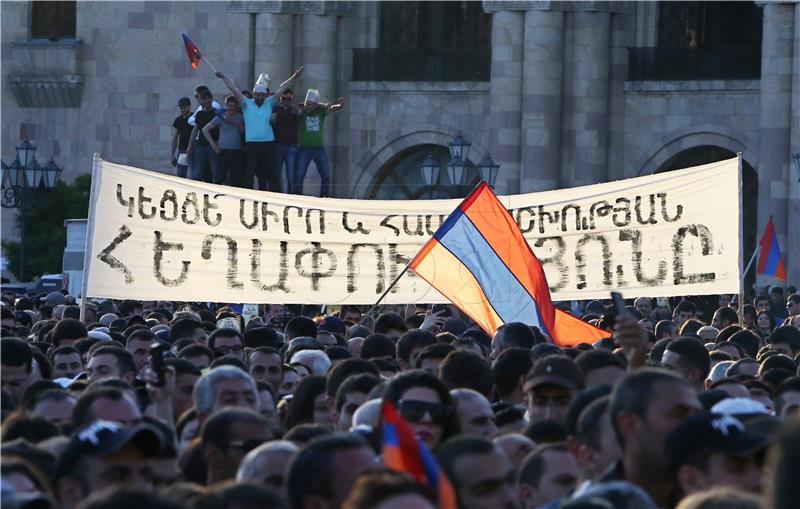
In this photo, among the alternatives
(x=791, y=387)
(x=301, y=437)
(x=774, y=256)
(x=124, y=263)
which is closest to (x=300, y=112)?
(x=774, y=256)

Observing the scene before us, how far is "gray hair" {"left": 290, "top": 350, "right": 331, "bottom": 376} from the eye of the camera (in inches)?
478

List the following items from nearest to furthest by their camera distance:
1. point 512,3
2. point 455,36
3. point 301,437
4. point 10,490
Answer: point 10,490
point 301,437
point 512,3
point 455,36

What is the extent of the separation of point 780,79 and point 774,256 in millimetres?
7037

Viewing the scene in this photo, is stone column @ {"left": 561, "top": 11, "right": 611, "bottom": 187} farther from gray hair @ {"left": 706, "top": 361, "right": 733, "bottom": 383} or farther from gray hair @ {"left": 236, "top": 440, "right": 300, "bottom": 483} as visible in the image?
gray hair @ {"left": 236, "top": 440, "right": 300, "bottom": 483}

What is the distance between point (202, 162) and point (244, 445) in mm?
19207

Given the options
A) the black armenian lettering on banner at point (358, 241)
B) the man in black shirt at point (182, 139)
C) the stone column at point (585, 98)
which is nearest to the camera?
the black armenian lettering on banner at point (358, 241)

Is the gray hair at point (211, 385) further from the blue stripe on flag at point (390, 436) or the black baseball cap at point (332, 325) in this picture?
the black baseball cap at point (332, 325)

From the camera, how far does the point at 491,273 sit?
1545 cm

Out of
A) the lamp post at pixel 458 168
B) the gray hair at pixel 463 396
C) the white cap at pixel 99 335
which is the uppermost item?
the lamp post at pixel 458 168

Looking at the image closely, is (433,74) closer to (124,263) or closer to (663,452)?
(124,263)

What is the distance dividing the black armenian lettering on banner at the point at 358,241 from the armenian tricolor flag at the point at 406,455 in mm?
10869

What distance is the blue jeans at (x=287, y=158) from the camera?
27.1 metres

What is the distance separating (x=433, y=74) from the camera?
38656mm

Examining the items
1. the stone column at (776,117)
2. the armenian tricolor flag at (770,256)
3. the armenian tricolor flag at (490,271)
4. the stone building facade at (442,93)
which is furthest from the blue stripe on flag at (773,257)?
the armenian tricolor flag at (490,271)
